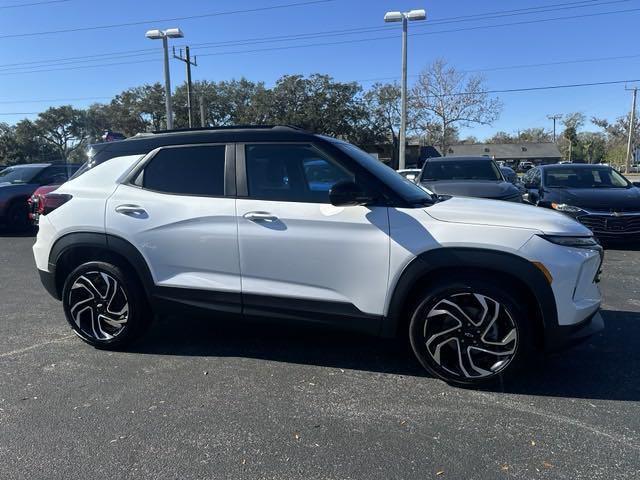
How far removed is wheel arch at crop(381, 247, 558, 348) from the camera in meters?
3.20

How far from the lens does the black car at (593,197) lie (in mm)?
8133

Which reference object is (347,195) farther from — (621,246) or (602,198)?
(621,246)

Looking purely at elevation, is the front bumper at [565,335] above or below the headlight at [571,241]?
below

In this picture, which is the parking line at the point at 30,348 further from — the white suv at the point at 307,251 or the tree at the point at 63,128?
the tree at the point at 63,128

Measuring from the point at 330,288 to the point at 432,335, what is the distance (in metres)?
0.80

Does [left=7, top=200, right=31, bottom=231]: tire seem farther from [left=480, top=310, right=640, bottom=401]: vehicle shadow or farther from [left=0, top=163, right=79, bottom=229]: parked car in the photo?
[left=480, top=310, right=640, bottom=401]: vehicle shadow

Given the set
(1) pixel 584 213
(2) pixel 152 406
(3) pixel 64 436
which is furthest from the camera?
(1) pixel 584 213

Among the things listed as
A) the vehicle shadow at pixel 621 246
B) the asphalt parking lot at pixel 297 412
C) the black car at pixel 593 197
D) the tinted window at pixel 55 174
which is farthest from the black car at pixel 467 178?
the tinted window at pixel 55 174

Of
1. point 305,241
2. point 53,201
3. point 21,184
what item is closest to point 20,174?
point 21,184

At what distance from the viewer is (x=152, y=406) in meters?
3.28

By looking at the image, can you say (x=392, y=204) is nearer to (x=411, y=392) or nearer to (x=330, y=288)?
(x=330, y=288)

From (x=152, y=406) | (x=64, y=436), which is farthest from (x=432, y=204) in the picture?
(x=64, y=436)

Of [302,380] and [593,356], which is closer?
[302,380]

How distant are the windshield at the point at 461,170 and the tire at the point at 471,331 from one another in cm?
669
